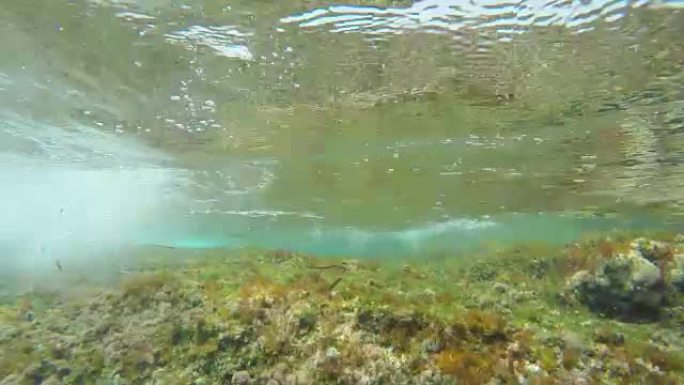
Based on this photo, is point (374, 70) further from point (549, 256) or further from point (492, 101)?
point (549, 256)

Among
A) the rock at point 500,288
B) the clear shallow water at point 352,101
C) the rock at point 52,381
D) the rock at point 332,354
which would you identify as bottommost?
the rock at point 500,288

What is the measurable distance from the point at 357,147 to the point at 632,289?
8.61 metres

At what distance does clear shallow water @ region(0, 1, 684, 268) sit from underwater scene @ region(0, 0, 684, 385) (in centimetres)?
6

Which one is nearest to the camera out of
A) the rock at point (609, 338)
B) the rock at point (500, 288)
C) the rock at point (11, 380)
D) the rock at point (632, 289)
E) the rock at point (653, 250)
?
the rock at point (11, 380)

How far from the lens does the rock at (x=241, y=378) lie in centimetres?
705

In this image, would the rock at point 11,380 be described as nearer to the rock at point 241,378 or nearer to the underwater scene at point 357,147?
the underwater scene at point 357,147

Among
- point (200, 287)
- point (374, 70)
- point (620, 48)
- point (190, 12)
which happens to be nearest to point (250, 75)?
point (190, 12)

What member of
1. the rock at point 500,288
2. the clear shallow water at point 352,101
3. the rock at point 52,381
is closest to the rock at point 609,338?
the rock at point 500,288

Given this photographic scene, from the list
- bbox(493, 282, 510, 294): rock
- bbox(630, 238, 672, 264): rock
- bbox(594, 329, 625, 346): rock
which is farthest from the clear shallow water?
bbox(594, 329, 625, 346): rock

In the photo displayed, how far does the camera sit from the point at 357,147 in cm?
1312

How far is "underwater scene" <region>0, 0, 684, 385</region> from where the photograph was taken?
7027 mm

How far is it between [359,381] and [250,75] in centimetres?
637

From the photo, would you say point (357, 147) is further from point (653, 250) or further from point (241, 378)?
point (653, 250)

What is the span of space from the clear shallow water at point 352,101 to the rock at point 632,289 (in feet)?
11.2
